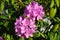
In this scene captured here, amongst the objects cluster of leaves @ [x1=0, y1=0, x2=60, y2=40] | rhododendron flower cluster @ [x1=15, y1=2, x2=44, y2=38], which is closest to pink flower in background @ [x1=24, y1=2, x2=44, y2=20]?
rhododendron flower cluster @ [x1=15, y1=2, x2=44, y2=38]

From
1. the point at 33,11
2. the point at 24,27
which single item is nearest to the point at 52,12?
the point at 33,11

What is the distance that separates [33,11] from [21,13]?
23cm

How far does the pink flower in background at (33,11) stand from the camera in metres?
2.26

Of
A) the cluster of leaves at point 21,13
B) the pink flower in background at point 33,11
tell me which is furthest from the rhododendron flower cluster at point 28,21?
the cluster of leaves at point 21,13

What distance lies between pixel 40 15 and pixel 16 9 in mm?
283

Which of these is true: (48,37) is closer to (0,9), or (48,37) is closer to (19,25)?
(19,25)

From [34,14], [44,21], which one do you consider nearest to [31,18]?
[34,14]

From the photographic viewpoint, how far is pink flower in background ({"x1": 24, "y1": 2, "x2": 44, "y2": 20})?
2264mm

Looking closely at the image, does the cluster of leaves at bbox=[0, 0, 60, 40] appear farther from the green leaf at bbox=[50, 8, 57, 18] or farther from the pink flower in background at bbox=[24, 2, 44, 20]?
the pink flower in background at bbox=[24, 2, 44, 20]

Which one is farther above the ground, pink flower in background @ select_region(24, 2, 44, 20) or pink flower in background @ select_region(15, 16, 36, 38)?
pink flower in background @ select_region(24, 2, 44, 20)

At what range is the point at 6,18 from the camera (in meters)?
2.39

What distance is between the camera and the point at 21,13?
246 cm

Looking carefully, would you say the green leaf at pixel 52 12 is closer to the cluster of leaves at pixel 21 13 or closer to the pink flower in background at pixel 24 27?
the cluster of leaves at pixel 21 13

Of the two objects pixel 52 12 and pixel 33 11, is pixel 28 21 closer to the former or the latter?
pixel 33 11
